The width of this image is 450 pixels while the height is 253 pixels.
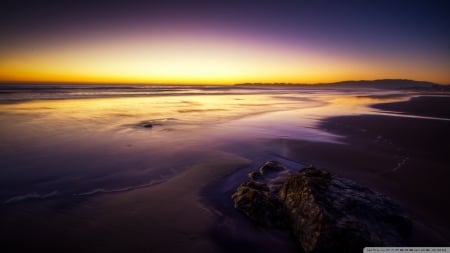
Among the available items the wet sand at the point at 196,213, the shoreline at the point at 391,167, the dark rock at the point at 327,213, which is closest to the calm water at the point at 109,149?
the wet sand at the point at 196,213

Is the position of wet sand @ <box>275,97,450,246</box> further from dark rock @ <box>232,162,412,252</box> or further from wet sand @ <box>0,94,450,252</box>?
dark rock @ <box>232,162,412,252</box>

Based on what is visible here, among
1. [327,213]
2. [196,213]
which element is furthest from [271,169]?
[327,213]

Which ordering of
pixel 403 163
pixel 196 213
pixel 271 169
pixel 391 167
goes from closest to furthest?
pixel 196 213
pixel 271 169
pixel 391 167
pixel 403 163

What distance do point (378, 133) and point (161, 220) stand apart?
1016 centimetres

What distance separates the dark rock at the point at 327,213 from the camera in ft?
10.0

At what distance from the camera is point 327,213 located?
3.24 metres

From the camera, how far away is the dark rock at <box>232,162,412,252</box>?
3.05 meters

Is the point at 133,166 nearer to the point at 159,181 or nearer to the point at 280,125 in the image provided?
the point at 159,181

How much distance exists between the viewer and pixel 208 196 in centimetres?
483

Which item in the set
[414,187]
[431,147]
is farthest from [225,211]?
[431,147]

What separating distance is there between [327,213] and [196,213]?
6.88ft

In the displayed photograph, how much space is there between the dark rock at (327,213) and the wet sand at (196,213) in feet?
0.80

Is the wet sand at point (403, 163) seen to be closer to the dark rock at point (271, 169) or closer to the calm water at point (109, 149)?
the calm water at point (109, 149)

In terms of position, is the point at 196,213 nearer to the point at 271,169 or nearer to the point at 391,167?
the point at 271,169
